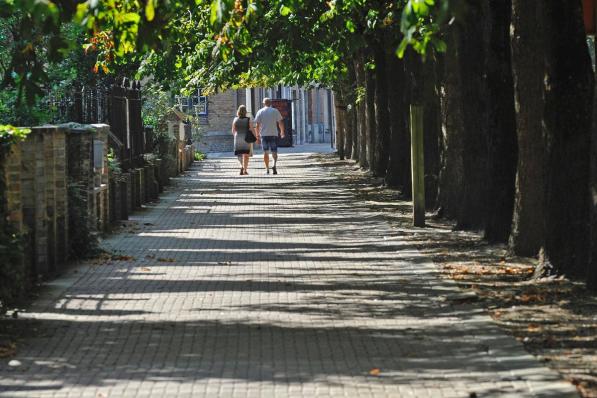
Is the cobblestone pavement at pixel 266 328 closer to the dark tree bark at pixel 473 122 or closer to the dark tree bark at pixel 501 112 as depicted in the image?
the dark tree bark at pixel 473 122

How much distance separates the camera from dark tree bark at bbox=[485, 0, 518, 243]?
17.2 metres

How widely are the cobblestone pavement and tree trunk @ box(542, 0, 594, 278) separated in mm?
1118

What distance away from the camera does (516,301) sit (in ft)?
41.2

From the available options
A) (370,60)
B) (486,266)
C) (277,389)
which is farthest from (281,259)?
(370,60)

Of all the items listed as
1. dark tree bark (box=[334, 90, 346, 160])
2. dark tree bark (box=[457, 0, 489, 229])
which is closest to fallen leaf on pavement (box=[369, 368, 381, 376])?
dark tree bark (box=[457, 0, 489, 229])

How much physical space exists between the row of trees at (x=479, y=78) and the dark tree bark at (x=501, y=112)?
0.04 ft

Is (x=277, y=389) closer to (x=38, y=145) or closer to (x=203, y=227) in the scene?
(x=38, y=145)

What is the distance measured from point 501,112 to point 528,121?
1559 mm

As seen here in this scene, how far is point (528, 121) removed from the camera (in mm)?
15859

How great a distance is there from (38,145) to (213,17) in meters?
4.52

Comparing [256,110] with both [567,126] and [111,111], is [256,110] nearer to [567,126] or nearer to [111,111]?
[111,111]

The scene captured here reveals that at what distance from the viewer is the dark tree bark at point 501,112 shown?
56.6 ft

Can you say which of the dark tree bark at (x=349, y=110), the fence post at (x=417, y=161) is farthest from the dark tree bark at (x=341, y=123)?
the fence post at (x=417, y=161)

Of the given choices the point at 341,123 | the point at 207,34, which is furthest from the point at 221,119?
the point at 207,34
